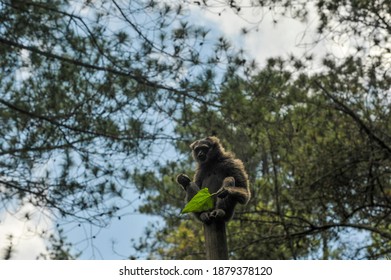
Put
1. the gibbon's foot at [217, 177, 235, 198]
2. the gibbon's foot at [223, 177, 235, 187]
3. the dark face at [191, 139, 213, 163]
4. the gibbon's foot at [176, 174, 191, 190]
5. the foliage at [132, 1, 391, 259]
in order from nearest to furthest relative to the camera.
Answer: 1. the gibbon's foot at [217, 177, 235, 198]
2. the gibbon's foot at [223, 177, 235, 187]
3. the gibbon's foot at [176, 174, 191, 190]
4. the dark face at [191, 139, 213, 163]
5. the foliage at [132, 1, 391, 259]

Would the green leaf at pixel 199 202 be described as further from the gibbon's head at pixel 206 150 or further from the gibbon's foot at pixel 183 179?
the gibbon's head at pixel 206 150

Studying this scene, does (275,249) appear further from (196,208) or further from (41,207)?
(196,208)

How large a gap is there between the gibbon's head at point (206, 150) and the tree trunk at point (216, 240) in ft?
1.32

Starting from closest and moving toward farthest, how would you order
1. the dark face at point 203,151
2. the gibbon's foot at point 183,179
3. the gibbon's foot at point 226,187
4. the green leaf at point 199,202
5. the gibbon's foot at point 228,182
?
1. the green leaf at point 199,202
2. the gibbon's foot at point 226,187
3. the gibbon's foot at point 228,182
4. the gibbon's foot at point 183,179
5. the dark face at point 203,151

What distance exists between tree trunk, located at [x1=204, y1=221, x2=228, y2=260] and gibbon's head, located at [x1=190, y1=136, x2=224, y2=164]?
40 cm

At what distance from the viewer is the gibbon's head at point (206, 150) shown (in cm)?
261

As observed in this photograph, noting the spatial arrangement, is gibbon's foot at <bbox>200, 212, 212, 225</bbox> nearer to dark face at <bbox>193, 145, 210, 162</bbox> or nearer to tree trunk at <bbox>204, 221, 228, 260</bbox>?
tree trunk at <bbox>204, 221, 228, 260</bbox>

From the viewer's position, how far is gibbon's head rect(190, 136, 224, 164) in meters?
2.61

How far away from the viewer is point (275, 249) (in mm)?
8281

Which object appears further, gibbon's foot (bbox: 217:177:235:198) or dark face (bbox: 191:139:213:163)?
dark face (bbox: 191:139:213:163)

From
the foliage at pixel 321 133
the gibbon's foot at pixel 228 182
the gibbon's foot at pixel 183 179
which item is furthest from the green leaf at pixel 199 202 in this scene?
the foliage at pixel 321 133

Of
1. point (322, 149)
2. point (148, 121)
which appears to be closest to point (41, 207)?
point (148, 121)

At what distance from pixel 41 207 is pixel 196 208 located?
Result: 522 centimetres

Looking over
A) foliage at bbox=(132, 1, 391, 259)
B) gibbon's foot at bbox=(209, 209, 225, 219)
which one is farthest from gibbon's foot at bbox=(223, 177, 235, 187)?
foliage at bbox=(132, 1, 391, 259)
